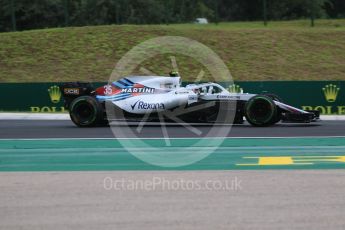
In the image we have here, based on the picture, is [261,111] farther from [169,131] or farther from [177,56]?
[177,56]

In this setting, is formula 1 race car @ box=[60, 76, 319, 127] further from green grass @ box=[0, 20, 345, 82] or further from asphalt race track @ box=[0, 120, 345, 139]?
green grass @ box=[0, 20, 345, 82]

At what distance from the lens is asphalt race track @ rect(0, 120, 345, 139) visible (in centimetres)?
1513

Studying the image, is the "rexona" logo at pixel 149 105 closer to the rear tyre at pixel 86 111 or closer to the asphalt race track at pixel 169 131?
the asphalt race track at pixel 169 131

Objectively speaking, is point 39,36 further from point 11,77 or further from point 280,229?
point 280,229

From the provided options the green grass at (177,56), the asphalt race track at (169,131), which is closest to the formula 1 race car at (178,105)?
the asphalt race track at (169,131)

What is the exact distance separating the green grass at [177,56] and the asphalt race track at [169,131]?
42.4 feet

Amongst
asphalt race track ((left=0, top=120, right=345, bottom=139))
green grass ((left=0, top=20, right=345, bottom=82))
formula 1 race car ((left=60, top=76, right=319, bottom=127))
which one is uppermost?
green grass ((left=0, top=20, right=345, bottom=82))

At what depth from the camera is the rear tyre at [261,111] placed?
15961mm

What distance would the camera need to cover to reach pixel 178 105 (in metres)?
16.2

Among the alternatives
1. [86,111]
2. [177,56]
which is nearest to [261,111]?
[86,111]

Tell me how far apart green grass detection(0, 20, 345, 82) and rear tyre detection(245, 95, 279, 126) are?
44.7ft

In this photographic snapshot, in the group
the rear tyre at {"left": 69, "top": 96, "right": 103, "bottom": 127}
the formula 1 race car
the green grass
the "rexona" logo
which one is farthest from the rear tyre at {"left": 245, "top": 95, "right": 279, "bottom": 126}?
the green grass

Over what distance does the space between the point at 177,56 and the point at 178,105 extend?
17111 mm

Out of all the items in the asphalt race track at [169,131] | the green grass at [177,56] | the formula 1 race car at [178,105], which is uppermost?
the green grass at [177,56]
